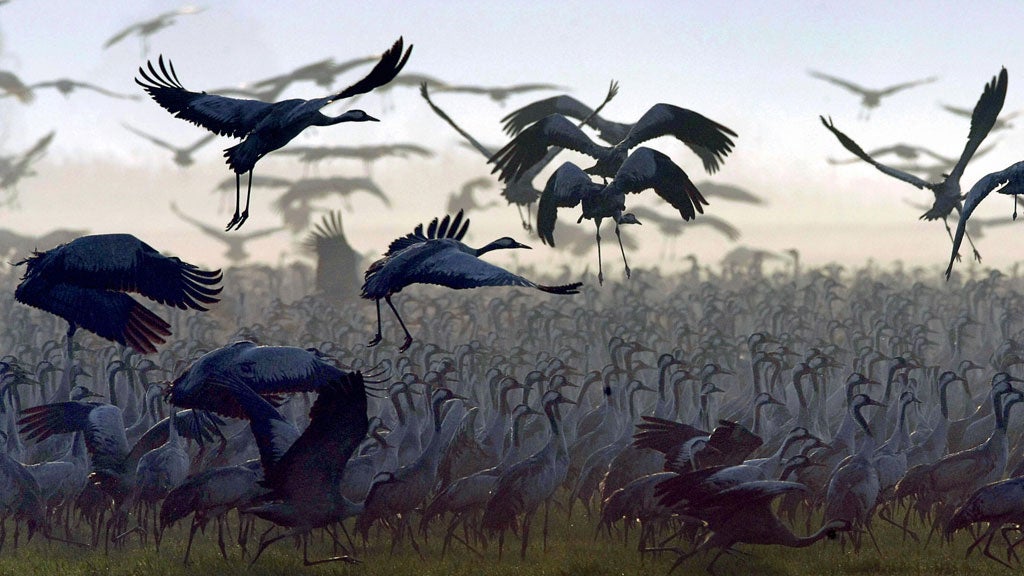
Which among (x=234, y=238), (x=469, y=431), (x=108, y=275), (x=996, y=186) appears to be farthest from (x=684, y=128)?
(x=234, y=238)

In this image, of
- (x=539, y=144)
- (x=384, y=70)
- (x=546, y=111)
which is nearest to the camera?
(x=384, y=70)

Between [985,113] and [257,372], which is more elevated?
[985,113]

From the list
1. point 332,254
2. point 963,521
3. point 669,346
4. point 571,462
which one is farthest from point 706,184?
point 963,521

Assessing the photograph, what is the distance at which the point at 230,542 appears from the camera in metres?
13.2

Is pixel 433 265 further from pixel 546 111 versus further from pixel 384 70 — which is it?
pixel 546 111

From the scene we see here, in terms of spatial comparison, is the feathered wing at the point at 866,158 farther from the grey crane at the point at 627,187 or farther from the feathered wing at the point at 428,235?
the feathered wing at the point at 428,235

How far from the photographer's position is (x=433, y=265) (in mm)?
9953

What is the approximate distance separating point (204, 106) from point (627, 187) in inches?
163

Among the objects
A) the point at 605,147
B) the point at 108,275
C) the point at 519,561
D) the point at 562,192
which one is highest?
the point at 605,147

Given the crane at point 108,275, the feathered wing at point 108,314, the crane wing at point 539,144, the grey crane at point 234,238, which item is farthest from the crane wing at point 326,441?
the grey crane at point 234,238

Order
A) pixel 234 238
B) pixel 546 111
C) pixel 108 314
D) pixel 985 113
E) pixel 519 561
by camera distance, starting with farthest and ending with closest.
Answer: pixel 234 238, pixel 546 111, pixel 985 113, pixel 519 561, pixel 108 314

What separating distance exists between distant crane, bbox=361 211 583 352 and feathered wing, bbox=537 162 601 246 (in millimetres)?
1858

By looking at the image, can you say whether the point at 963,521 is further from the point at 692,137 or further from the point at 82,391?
the point at 82,391

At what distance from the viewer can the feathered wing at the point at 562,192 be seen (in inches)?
514
